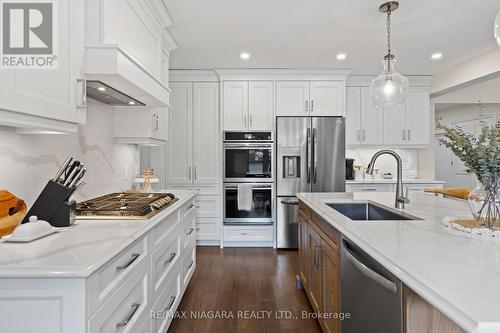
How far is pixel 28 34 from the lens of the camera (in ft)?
4.26

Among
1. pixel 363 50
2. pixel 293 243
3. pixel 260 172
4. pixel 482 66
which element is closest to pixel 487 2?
pixel 363 50

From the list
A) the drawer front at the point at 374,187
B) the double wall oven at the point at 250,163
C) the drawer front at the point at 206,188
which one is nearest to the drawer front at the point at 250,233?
the double wall oven at the point at 250,163

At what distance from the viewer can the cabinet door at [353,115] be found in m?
4.53

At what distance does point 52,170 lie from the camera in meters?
1.75

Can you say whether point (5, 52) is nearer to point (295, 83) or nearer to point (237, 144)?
point (237, 144)

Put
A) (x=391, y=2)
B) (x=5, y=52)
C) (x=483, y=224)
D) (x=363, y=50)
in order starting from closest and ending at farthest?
(x=5, y=52), (x=483, y=224), (x=391, y=2), (x=363, y=50)

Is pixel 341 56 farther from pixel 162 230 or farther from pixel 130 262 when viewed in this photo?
pixel 130 262

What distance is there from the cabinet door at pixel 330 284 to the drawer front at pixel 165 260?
1.03m

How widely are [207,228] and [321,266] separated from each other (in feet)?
8.41

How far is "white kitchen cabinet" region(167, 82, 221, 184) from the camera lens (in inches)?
166

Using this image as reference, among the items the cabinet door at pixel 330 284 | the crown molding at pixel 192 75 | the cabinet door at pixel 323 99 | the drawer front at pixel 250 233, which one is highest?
the crown molding at pixel 192 75

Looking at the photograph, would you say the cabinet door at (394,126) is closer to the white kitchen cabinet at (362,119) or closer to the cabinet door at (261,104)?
the white kitchen cabinet at (362,119)

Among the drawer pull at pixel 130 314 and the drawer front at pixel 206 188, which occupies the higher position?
the drawer front at pixel 206 188

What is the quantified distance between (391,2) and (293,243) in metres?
3.03
